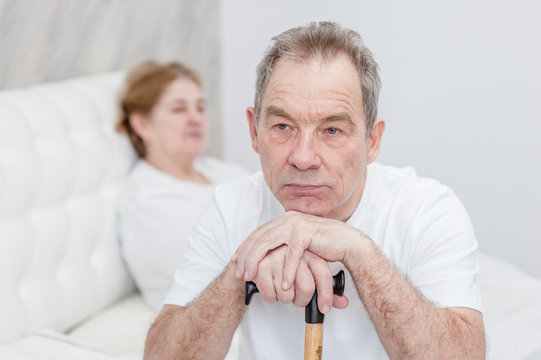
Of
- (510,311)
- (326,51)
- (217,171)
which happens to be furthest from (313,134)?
(217,171)

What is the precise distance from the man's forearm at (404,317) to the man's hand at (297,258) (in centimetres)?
4

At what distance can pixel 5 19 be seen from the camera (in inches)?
85.6

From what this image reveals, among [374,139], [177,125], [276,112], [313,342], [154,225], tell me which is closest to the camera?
[313,342]

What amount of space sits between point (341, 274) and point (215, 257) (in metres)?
0.34

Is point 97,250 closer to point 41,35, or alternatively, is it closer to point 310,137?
point 41,35

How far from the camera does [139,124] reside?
2432 mm

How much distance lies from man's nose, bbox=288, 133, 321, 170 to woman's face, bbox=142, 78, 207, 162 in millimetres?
1218

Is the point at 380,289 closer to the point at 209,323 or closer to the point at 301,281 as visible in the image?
the point at 301,281

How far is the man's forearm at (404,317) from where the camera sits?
1238 millimetres

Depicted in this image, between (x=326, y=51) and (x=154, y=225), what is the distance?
1.13 m

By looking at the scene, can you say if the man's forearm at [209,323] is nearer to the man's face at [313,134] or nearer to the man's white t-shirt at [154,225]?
the man's face at [313,134]

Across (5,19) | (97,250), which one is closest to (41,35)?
(5,19)

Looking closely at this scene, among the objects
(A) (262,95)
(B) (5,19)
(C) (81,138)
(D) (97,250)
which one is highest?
(B) (5,19)

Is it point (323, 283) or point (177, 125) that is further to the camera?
point (177, 125)
